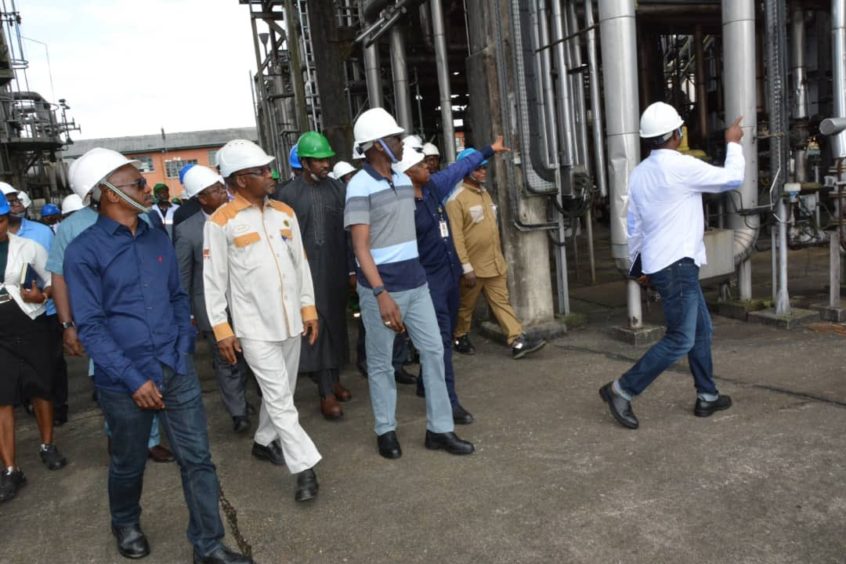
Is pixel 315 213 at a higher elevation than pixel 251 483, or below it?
higher

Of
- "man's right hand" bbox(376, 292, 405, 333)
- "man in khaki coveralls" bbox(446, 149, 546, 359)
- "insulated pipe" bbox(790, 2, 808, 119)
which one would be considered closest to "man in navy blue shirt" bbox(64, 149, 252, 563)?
"man's right hand" bbox(376, 292, 405, 333)

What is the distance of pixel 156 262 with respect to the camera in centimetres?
293

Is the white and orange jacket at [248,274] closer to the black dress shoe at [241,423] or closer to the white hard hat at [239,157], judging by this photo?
the white hard hat at [239,157]

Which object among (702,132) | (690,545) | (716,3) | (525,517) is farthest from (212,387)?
(702,132)

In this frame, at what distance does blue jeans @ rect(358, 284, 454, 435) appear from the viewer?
3846mm

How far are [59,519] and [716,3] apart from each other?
392 inches

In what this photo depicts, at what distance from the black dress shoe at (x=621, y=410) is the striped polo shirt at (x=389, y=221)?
1416 mm

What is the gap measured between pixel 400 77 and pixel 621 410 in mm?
7332

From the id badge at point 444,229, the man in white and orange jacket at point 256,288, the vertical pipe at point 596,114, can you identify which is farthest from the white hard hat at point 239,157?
the vertical pipe at point 596,114

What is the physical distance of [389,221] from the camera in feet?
12.4

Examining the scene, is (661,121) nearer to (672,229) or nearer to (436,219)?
(672,229)

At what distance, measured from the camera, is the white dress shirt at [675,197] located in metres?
3.85

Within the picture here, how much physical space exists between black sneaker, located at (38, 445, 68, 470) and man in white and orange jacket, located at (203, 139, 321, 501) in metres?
1.92

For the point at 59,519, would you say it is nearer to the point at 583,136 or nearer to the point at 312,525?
the point at 312,525
